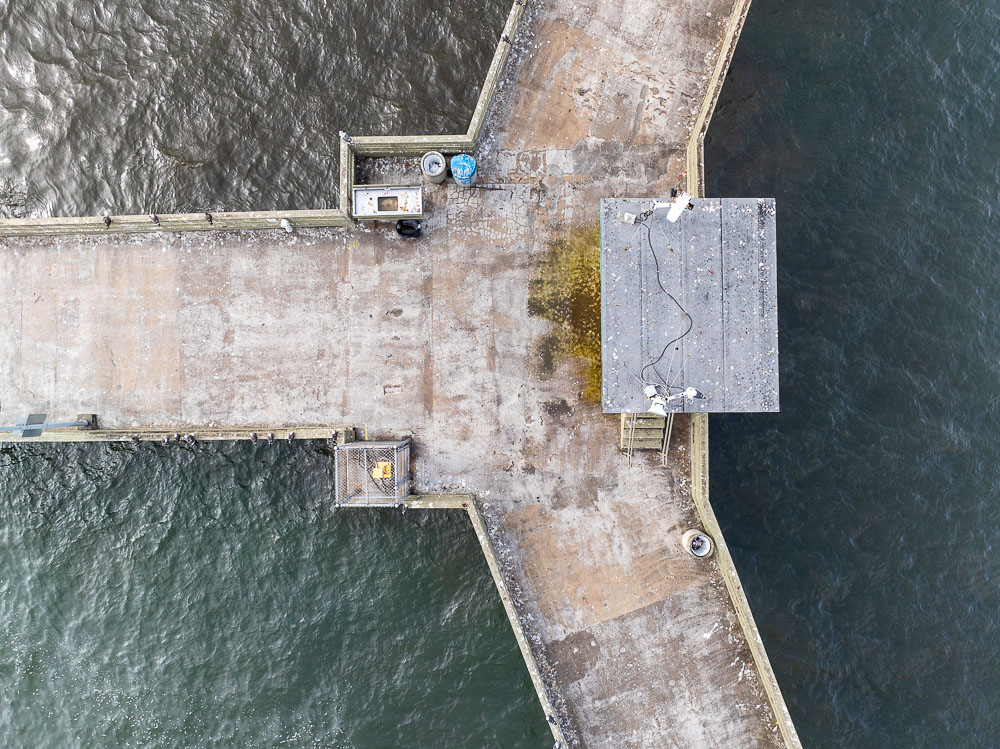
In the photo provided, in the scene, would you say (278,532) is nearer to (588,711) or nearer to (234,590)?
(234,590)

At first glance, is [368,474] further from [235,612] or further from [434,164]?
[434,164]

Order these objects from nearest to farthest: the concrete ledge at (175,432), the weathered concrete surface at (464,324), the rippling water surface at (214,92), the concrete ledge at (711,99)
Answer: the concrete ledge at (711,99) → the concrete ledge at (175,432) → the weathered concrete surface at (464,324) → the rippling water surface at (214,92)

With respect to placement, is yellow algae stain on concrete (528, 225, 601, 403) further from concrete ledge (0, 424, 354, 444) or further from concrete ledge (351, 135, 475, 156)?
concrete ledge (0, 424, 354, 444)

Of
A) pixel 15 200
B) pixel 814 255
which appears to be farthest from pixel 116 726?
pixel 814 255

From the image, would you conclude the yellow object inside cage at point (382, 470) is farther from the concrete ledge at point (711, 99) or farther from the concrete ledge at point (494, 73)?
the concrete ledge at point (711, 99)

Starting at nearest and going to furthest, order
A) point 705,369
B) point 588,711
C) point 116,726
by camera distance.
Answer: point 705,369
point 588,711
point 116,726

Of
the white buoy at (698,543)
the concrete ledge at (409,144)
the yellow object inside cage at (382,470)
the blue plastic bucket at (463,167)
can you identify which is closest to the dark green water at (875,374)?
the white buoy at (698,543)
